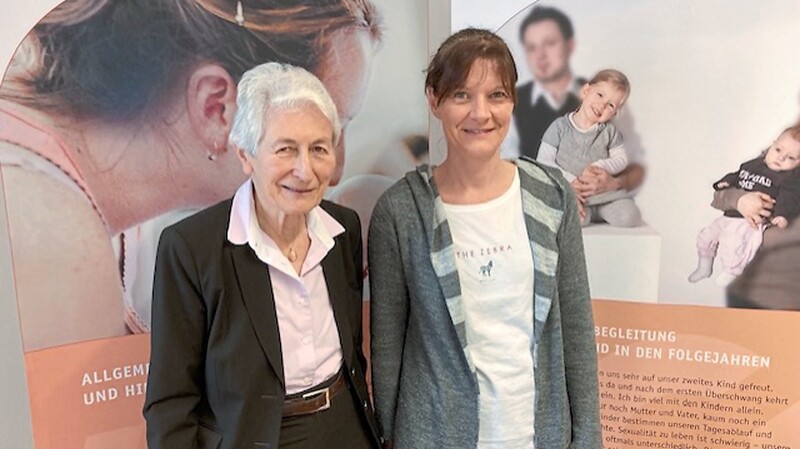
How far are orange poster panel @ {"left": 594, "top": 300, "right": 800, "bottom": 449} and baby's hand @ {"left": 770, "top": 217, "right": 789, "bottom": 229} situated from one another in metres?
0.24

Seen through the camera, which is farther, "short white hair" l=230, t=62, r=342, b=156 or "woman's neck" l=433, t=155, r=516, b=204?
"woman's neck" l=433, t=155, r=516, b=204

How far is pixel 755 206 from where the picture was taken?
1.67 m

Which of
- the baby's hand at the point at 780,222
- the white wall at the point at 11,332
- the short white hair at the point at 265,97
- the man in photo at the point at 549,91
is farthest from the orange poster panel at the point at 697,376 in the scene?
the white wall at the point at 11,332

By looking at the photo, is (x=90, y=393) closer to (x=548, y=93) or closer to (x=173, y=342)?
(x=173, y=342)

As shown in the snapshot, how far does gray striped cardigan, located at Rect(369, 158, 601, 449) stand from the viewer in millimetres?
1309

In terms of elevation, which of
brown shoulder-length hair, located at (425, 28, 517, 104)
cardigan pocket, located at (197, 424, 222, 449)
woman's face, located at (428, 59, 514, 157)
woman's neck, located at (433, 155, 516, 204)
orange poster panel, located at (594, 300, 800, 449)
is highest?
brown shoulder-length hair, located at (425, 28, 517, 104)

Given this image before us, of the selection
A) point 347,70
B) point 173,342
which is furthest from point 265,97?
point 347,70

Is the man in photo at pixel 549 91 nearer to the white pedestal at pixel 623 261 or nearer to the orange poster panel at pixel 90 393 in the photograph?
the white pedestal at pixel 623 261

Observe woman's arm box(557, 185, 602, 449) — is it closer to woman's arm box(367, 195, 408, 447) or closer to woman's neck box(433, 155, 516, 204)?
woman's neck box(433, 155, 516, 204)

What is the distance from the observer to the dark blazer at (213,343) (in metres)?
1.19

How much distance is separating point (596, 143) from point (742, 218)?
43cm

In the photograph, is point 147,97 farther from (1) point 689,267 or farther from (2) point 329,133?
(1) point 689,267

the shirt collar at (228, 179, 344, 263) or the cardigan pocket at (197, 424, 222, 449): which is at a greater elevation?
the shirt collar at (228, 179, 344, 263)

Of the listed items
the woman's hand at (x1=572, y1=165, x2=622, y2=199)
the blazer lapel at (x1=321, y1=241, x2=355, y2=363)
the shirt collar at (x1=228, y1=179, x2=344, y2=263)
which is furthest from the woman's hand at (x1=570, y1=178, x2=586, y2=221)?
the shirt collar at (x1=228, y1=179, x2=344, y2=263)
